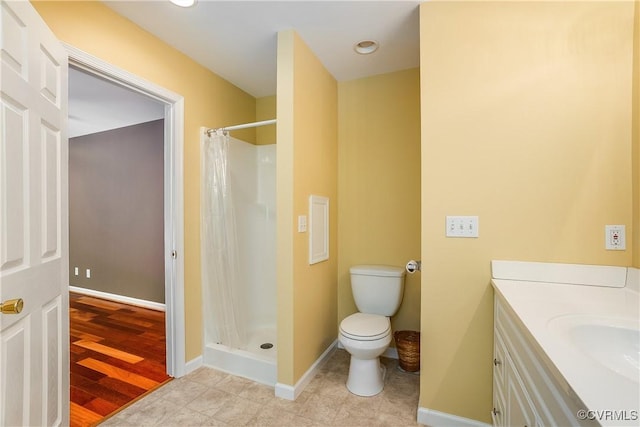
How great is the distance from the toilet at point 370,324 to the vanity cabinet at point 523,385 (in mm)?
700

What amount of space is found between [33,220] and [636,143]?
260 centimetres

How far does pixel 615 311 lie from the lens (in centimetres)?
110

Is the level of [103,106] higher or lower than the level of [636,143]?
higher

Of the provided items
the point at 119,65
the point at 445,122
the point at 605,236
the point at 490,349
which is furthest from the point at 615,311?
the point at 119,65

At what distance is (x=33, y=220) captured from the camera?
1197 millimetres

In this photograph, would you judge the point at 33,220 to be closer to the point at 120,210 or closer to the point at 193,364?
the point at 193,364

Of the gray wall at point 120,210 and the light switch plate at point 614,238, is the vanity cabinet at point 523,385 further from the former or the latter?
the gray wall at point 120,210

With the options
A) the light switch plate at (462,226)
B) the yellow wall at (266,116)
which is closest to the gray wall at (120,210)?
the yellow wall at (266,116)

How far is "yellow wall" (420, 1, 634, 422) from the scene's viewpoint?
4.70 ft

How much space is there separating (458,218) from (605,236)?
0.64 metres

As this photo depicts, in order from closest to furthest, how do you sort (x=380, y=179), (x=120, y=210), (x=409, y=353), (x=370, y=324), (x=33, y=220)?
(x=33, y=220) < (x=370, y=324) < (x=409, y=353) < (x=380, y=179) < (x=120, y=210)

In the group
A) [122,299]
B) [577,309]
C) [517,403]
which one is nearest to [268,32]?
[577,309]

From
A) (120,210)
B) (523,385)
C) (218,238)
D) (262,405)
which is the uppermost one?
(120,210)

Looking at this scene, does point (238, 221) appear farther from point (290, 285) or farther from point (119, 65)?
point (119, 65)
